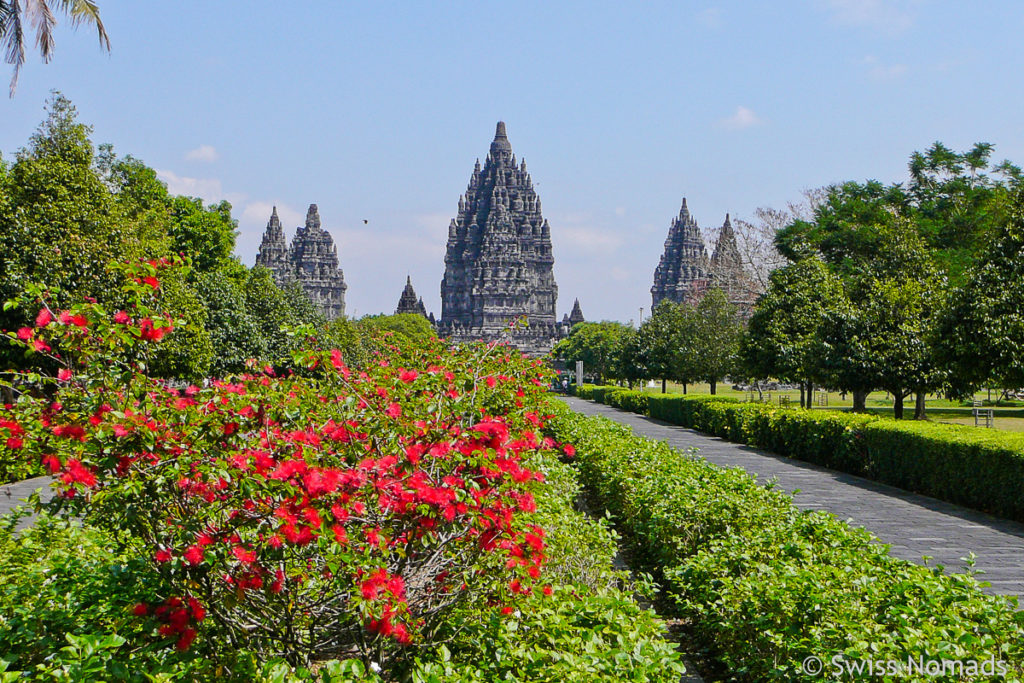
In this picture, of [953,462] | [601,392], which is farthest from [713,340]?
[953,462]

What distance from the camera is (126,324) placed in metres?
4.06

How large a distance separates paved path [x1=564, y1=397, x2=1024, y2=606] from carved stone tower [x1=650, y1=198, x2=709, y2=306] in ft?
379

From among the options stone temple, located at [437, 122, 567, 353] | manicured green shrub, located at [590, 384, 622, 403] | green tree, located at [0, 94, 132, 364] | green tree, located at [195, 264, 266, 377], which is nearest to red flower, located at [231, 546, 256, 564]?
green tree, located at [0, 94, 132, 364]

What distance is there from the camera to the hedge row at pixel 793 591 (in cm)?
376

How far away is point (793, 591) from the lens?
15.2 feet

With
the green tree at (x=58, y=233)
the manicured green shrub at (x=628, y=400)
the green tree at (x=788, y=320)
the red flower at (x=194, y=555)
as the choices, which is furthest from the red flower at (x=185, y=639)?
the manicured green shrub at (x=628, y=400)

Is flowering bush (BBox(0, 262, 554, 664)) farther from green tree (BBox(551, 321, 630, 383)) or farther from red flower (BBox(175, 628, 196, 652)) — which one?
green tree (BBox(551, 321, 630, 383))

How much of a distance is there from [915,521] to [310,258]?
119m

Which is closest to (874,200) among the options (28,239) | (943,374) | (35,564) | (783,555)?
(943,374)

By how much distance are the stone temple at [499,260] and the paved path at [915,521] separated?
9899 cm

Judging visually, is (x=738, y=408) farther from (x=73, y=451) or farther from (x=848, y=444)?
(x=73, y=451)

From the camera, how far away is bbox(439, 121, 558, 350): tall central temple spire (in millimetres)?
118000

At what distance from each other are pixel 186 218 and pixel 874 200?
1346 inches

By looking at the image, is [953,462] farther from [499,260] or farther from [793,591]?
[499,260]
